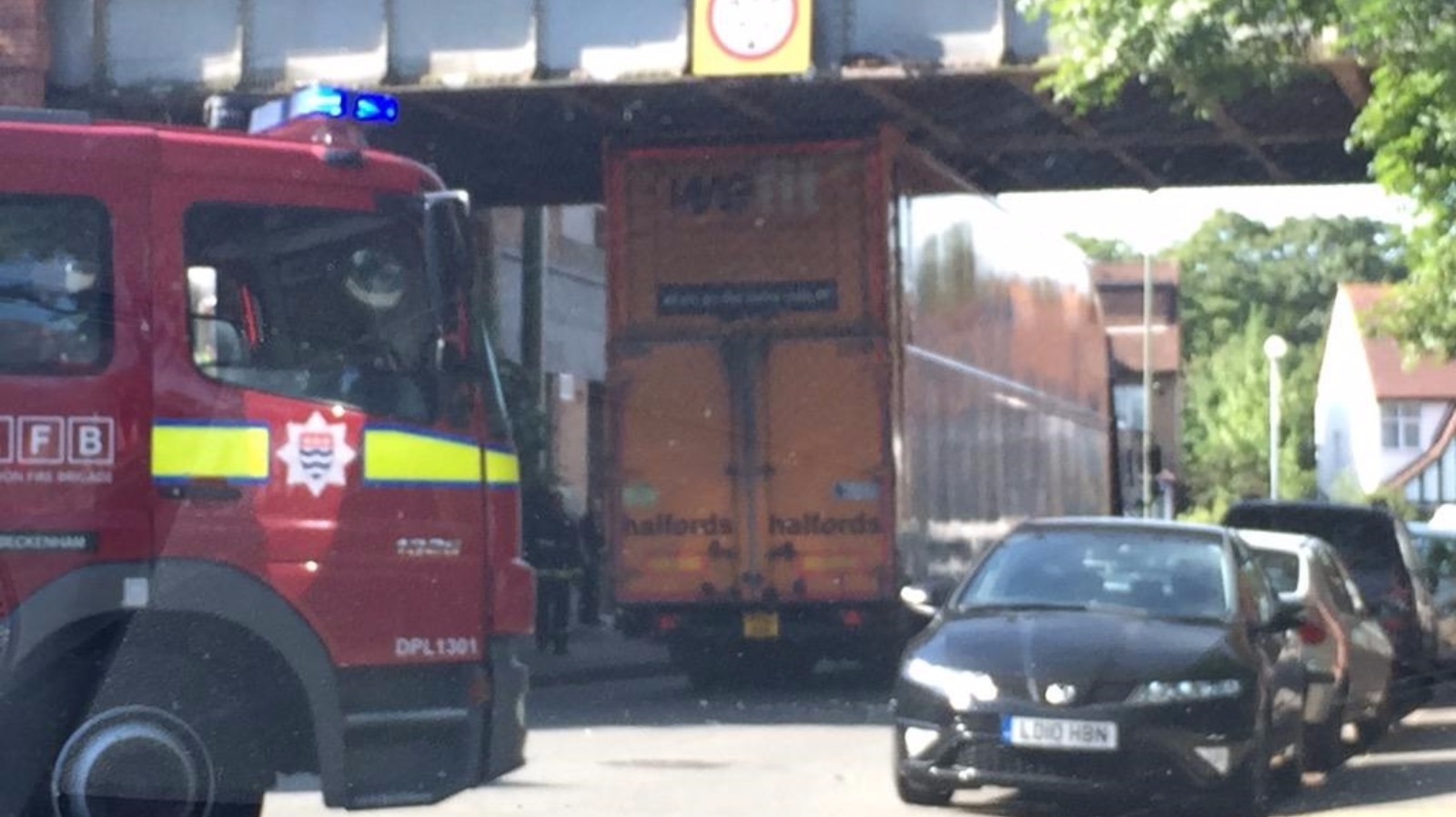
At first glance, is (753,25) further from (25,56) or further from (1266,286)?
(1266,286)

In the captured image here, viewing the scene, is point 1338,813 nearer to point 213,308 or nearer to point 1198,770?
point 1198,770

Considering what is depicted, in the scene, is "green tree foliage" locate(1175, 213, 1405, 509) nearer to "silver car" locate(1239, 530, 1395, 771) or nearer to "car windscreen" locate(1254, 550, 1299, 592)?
"silver car" locate(1239, 530, 1395, 771)

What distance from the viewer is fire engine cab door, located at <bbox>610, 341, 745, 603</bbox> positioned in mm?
20156

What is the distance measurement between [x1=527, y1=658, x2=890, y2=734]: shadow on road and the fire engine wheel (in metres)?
7.61

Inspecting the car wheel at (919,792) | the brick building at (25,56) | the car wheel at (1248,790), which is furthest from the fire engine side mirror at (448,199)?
the brick building at (25,56)

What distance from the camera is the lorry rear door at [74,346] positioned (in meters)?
9.48

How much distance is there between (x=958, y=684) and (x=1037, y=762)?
1.79 ft

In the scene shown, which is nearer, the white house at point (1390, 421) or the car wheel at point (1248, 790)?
the car wheel at point (1248, 790)

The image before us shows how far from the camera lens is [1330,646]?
16.0 metres

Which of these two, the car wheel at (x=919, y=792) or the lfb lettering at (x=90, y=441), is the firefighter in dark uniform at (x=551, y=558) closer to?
the car wheel at (x=919, y=792)

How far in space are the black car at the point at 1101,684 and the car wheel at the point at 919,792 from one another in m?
0.01

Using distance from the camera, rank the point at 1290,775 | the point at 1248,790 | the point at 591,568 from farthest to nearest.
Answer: the point at 591,568, the point at 1290,775, the point at 1248,790

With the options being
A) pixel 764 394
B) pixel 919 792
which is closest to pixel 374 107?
pixel 919 792

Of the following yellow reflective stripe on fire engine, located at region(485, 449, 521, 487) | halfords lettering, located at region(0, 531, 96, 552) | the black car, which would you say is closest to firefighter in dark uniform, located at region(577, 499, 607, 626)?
the black car
